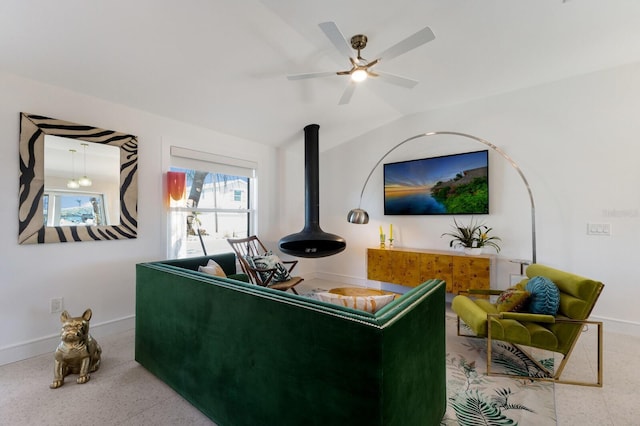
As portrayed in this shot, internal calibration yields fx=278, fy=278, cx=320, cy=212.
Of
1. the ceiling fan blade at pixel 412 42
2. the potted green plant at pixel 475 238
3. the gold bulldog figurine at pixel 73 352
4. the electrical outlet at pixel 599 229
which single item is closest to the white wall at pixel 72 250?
the gold bulldog figurine at pixel 73 352

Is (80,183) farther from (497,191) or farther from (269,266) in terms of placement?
(497,191)

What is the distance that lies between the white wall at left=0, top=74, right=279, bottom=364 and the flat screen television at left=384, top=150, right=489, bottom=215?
2872 mm

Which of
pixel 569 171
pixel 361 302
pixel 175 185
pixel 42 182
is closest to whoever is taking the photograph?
pixel 361 302

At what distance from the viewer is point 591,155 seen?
3057 mm

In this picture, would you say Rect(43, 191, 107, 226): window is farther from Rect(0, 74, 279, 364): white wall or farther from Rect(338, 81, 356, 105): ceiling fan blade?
Rect(338, 81, 356, 105): ceiling fan blade

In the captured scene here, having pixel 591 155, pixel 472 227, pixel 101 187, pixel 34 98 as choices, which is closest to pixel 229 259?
pixel 101 187

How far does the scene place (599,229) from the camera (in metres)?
3.02

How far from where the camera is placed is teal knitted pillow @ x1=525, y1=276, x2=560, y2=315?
2043 millimetres

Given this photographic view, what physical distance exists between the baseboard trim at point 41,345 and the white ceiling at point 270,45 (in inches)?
90.2

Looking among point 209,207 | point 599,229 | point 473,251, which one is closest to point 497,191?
point 473,251

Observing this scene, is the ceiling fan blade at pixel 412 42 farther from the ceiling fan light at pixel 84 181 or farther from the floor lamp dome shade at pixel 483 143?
the ceiling fan light at pixel 84 181

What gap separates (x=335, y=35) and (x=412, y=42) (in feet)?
1.86

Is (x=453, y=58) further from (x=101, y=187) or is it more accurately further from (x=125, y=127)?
(x=101, y=187)

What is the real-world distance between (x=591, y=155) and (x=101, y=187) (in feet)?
17.1
